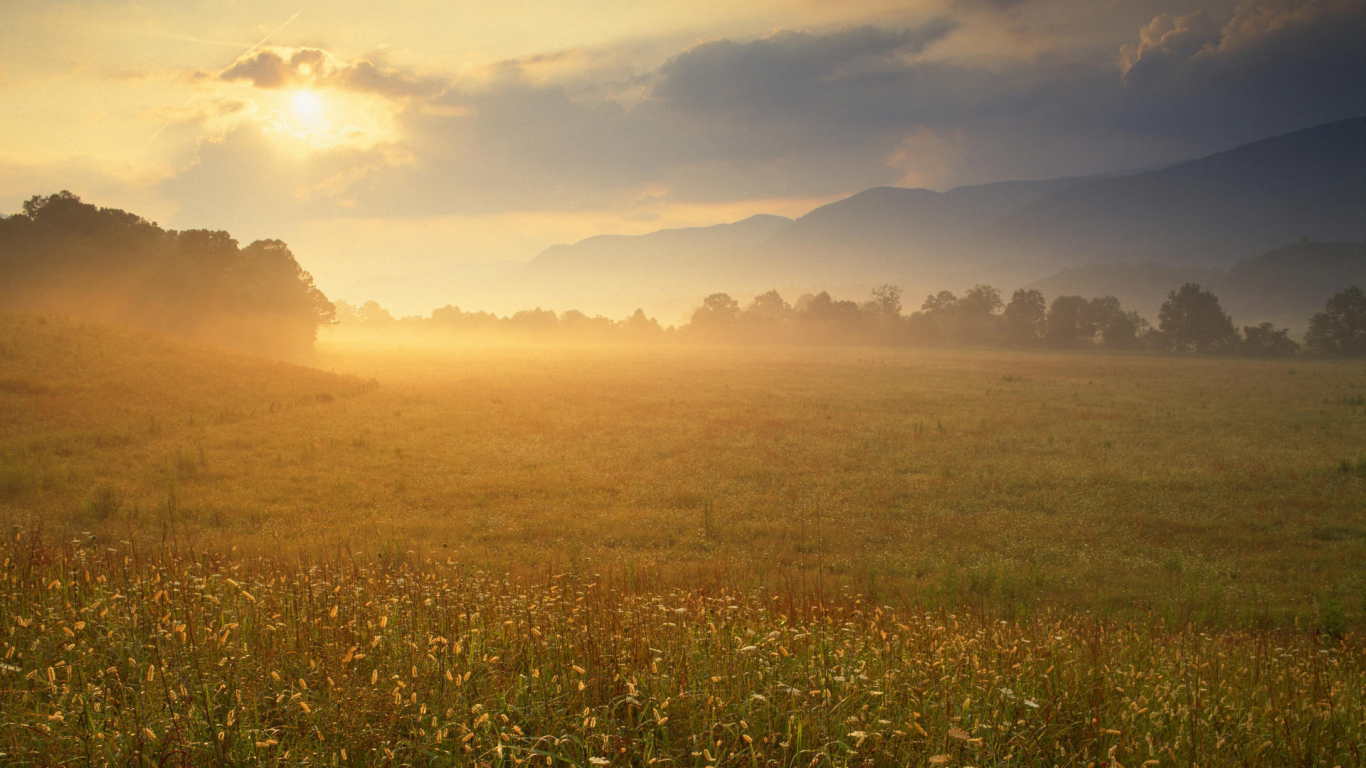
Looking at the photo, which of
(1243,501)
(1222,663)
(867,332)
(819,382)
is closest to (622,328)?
(867,332)

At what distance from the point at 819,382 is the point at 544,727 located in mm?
44781

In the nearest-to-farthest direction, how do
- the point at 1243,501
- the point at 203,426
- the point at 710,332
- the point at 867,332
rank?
the point at 1243,501, the point at 203,426, the point at 867,332, the point at 710,332

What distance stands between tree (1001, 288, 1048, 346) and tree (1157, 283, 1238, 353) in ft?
53.7

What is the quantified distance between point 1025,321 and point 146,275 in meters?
112

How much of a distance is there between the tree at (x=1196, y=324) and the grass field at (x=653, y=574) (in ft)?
222

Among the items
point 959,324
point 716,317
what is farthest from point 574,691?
point 716,317

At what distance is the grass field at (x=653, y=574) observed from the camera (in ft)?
14.7

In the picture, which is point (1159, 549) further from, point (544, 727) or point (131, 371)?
point (131, 371)

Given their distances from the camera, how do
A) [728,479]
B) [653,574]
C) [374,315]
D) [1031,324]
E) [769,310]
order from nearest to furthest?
[653,574] → [728,479] → [1031,324] → [769,310] → [374,315]

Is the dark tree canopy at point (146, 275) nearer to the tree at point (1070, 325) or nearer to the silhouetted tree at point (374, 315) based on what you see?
the silhouetted tree at point (374, 315)

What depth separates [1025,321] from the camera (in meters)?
106

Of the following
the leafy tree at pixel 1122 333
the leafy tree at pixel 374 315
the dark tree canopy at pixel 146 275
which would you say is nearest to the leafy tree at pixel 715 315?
the leafy tree at pixel 1122 333

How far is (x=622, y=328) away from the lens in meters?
134

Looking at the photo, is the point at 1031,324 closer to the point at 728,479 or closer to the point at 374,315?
the point at 728,479
